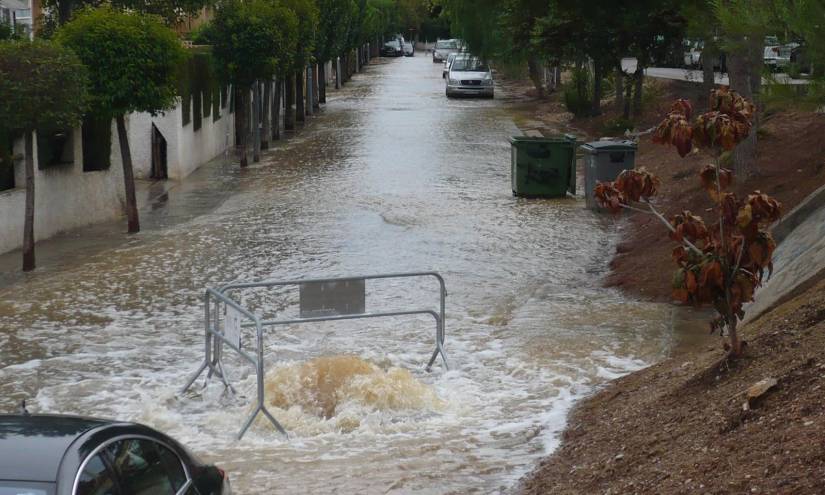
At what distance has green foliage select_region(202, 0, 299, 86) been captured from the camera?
1045 inches

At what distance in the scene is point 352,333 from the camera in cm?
1241

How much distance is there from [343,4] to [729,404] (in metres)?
34.4

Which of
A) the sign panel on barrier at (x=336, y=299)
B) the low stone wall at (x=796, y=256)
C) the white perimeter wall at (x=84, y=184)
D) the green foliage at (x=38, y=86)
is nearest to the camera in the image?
the sign panel on barrier at (x=336, y=299)

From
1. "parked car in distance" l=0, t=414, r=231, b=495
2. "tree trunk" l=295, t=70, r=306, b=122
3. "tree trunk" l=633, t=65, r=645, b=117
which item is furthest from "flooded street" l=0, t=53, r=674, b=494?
"tree trunk" l=295, t=70, r=306, b=122

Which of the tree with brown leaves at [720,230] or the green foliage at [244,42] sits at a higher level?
the green foliage at [244,42]

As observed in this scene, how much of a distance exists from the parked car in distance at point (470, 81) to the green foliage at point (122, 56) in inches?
1263

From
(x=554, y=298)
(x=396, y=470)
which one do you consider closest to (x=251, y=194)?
(x=554, y=298)

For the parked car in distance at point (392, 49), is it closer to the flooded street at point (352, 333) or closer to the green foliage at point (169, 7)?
the green foliage at point (169, 7)

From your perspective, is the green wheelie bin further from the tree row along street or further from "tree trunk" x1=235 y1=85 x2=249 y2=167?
"tree trunk" x1=235 y1=85 x2=249 y2=167

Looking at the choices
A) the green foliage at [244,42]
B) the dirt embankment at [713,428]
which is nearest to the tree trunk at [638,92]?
the green foliage at [244,42]

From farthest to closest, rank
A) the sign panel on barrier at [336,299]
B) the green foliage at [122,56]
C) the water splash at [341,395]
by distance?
the green foliage at [122,56]
the sign panel on barrier at [336,299]
the water splash at [341,395]

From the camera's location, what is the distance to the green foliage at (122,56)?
58.6 ft

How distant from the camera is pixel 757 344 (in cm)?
855

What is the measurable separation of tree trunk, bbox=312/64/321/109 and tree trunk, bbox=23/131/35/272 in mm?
28060
